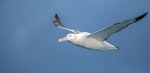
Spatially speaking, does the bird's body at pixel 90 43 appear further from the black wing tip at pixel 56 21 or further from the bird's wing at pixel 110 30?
the black wing tip at pixel 56 21

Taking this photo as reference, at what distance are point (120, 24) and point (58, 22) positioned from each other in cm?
410

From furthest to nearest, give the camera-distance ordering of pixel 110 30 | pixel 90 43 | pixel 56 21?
pixel 56 21 < pixel 90 43 < pixel 110 30

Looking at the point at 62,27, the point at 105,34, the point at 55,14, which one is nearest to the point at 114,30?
the point at 105,34

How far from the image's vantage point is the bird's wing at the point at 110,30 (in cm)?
829

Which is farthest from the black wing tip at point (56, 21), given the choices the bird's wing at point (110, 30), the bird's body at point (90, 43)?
the bird's wing at point (110, 30)

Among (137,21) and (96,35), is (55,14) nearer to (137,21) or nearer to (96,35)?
(96,35)

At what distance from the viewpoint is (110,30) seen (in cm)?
894

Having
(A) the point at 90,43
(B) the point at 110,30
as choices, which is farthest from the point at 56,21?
(B) the point at 110,30

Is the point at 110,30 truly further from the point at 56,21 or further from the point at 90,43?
the point at 56,21

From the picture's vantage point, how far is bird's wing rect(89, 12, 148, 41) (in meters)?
8.29

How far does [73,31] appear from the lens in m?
10.9

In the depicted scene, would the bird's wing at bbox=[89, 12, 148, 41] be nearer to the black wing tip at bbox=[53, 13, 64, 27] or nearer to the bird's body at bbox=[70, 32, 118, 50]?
the bird's body at bbox=[70, 32, 118, 50]

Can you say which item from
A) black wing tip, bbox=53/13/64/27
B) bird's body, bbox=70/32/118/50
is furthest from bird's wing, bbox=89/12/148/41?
black wing tip, bbox=53/13/64/27

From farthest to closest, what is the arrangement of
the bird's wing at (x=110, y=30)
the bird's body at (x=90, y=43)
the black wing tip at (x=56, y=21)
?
the black wing tip at (x=56, y=21), the bird's body at (x=90, y=43), the bird's wing at (x=110, y=30)
